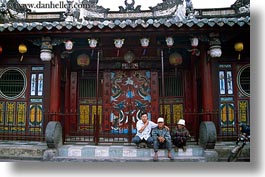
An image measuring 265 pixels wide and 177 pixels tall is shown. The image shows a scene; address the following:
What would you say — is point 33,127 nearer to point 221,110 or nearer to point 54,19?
point 221,110

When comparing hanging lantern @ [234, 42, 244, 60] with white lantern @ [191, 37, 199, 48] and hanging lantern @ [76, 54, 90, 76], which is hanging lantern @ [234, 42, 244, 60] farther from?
hanging lantern @ [76, 54, 90, 76]

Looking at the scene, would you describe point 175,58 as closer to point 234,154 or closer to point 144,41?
point 144,41

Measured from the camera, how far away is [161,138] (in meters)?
5.96

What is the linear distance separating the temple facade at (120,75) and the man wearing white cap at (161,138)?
681 millimetres

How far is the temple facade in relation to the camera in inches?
250

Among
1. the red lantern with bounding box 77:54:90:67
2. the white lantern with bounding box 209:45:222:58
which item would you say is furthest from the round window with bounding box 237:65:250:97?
the red lantern with bounding box 77:54:90:67

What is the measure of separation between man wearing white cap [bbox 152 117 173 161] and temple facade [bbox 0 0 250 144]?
0.68m

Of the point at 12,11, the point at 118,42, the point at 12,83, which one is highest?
the point at 12,11

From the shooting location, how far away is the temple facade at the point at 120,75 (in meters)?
6.36

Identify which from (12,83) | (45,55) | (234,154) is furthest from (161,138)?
(12,83)

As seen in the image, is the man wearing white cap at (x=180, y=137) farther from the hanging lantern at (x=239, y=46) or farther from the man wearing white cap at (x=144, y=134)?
the hanging lantern at (x=239, y=46)

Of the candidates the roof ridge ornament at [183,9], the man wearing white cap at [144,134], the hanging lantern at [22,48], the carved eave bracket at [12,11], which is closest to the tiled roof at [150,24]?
the hanging lantern at [22,48]

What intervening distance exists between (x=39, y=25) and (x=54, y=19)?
16.8 feet

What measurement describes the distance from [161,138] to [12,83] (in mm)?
3993
